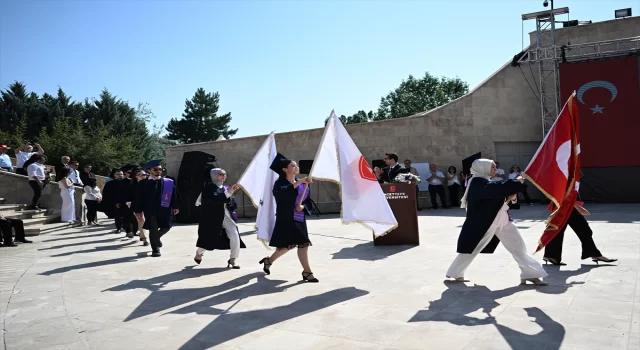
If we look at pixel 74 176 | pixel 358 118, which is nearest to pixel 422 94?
pixel 358 118

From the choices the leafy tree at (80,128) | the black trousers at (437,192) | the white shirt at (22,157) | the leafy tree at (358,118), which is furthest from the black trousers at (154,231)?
the leafy tree at (358,118)

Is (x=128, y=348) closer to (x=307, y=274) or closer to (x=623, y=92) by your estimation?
(x=307, y=274)

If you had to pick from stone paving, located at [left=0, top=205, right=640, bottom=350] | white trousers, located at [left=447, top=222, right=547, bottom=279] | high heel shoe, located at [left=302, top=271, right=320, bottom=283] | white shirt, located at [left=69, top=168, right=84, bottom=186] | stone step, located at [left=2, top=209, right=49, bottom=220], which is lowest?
stone paving, located at [left=0, top=205, right=640, bottom=350]

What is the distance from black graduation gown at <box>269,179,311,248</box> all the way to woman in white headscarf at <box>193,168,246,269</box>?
1.56 meters

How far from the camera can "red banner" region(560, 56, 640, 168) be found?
18.7 metres

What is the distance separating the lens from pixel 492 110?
839 inches

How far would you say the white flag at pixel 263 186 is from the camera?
7879mm

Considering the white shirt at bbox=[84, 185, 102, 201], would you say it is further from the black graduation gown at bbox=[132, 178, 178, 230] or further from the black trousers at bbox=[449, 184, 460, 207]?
the black trousers at bbox=[449, 184, 460, 207]

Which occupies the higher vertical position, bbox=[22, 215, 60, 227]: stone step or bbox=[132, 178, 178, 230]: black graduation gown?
bbox=[132, 178, 178, 230]: black graduation gown

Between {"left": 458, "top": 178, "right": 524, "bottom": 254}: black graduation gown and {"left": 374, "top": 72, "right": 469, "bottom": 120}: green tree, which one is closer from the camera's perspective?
{"left": 458, "top": 178, "right": 524, "bottom": 254}: black graduation gown

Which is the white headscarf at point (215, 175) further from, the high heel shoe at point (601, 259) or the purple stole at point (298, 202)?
the high heel shoe at point (601, 259)

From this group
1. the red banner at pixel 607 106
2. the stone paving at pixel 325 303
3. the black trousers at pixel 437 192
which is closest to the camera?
the stone paving at pixel 325 303

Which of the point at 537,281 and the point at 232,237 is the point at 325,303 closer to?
the point at 537,281

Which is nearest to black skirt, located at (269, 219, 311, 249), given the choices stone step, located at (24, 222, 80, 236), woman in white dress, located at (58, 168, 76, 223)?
stone step, located at (24, 222, 80, 236)
